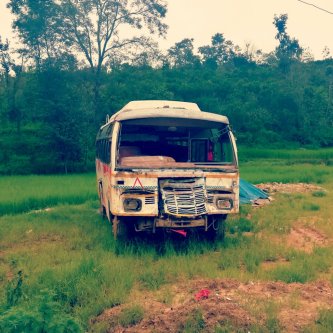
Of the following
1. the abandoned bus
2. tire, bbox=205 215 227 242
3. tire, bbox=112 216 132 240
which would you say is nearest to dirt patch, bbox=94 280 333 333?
the abandoned bus

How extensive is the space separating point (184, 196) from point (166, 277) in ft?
5.48

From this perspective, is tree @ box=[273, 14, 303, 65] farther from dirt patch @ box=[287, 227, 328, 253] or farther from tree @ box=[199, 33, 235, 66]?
dirt patch @ box=[287, 227, 328, 253]

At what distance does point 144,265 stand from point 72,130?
21908mm

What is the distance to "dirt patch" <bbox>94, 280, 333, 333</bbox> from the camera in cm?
436

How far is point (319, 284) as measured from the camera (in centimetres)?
553

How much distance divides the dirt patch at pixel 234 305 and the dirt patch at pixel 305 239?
2310 mm

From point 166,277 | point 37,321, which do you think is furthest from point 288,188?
point 37,321

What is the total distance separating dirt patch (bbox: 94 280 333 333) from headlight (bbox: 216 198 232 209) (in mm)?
2013

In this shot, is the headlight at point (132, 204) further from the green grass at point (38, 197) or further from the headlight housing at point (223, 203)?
the green grass at point (38, 197)

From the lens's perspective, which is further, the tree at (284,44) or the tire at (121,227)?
the tree at (284,44)

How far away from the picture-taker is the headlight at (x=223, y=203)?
24.4 feet

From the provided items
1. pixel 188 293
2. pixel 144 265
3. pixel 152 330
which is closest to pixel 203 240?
pixel 144 265

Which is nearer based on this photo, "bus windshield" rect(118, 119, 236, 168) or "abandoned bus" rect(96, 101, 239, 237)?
"abandoned bus" rect(96, 101, 239, 237)

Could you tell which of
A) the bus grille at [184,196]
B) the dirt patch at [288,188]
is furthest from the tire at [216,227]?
the dirt patch at [288,188]
